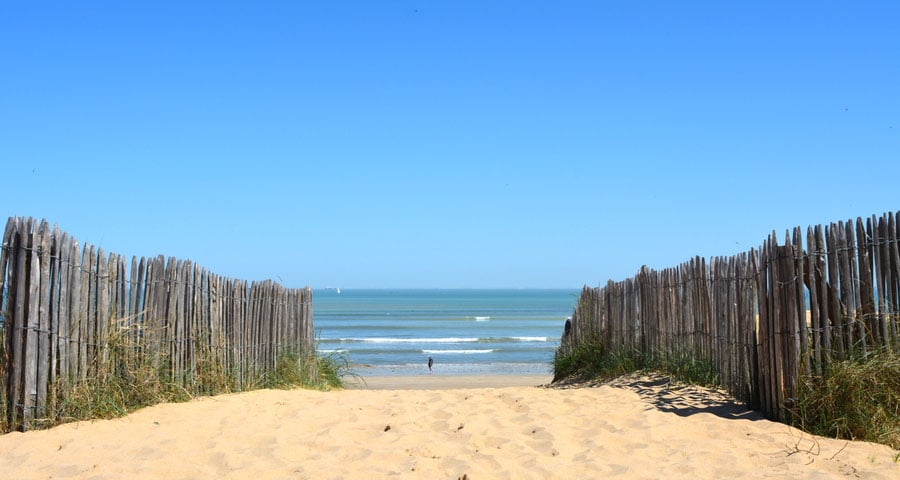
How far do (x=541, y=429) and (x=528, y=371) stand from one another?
16431mm

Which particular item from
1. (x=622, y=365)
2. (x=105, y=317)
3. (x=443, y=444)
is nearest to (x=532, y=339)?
(x=622, y=365)

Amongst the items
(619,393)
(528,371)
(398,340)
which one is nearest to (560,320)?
(398,340)

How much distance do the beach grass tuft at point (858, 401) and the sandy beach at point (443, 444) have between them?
227mm

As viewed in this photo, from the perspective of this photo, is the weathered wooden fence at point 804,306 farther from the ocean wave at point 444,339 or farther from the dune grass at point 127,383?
the ocean wave at point 444,339

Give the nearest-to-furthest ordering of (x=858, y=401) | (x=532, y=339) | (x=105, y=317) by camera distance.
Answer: (x=858, y=401) < (x=105, y=317) < (x=532, y=339)

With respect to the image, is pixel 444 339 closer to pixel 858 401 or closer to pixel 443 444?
pixel 443 444

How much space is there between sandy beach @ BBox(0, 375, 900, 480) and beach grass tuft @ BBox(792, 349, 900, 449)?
0.23 m

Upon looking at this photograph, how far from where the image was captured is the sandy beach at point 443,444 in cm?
548

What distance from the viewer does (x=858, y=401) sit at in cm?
621

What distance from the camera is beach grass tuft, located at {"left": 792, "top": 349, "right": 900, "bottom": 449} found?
6.12m

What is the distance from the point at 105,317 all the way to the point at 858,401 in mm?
6577

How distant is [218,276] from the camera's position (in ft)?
29.9

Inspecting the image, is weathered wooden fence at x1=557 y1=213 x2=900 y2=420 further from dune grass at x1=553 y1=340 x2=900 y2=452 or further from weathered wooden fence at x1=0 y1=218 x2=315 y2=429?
weathered wooden fence at x1=0 y1=218 x2=315 y2=429

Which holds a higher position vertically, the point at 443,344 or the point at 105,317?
the point at 105,317
